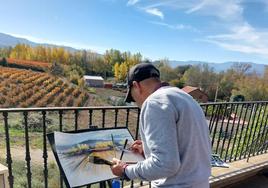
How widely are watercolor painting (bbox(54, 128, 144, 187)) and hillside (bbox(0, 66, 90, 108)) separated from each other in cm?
3013

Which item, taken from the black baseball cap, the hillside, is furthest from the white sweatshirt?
the hillside

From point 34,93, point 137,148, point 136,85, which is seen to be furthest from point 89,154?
point 34,93

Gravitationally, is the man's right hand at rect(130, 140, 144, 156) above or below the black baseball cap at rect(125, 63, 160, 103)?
below

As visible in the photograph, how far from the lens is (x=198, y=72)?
53.9 metres

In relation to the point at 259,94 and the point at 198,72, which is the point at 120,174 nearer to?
the point at 259,94

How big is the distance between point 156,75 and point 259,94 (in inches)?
1613

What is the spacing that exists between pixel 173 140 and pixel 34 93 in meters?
37.0

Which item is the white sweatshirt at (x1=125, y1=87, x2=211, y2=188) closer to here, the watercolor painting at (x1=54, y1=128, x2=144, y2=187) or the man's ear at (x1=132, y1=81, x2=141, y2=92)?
the man's ear at (x1=132, y1=81, x2=141, y2=92)

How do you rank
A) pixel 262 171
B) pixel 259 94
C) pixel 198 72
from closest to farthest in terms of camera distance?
pixel 262 171 < pixel 259 94 < pixel 198 72

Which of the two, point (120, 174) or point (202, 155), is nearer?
point (202, 155)

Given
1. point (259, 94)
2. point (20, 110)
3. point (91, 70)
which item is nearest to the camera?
point (20, 110)

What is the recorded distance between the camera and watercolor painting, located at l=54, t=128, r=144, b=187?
166 cm

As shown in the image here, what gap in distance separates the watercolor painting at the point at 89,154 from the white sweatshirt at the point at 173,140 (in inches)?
16.2

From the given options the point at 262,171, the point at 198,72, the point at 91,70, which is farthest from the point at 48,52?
the point at 262,171
